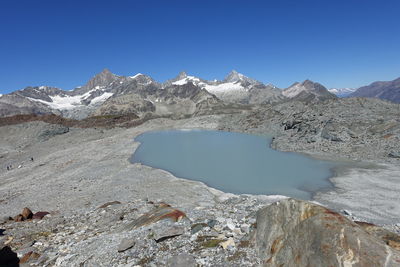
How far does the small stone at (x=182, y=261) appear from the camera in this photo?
30.6ft

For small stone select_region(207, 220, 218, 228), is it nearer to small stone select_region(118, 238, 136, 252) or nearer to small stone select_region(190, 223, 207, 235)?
small stone select_region(190, 223, 207, 235)

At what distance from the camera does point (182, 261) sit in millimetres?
9500

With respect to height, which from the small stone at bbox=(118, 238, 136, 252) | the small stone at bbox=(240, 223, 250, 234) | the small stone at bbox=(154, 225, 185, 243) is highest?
the small stone at bbox=(240, 223, 250, 234)

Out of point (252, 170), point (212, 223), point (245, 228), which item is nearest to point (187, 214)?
point (212, 223)

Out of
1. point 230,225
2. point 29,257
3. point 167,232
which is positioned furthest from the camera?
point 29,257

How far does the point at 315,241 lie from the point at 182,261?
475 centimetres

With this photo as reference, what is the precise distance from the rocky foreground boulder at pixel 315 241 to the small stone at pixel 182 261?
2.44 metres

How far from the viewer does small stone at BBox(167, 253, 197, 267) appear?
9.32 m

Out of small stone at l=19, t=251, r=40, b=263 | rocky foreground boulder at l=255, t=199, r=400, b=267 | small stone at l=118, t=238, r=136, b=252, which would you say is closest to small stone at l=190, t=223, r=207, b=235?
small stone at l=118, t=238, r=136, b=252

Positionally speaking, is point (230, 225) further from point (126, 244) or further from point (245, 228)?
point (126, 244)

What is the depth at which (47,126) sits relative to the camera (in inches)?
2992

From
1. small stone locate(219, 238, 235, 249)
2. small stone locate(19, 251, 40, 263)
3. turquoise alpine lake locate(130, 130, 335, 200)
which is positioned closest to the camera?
small stone locate(219, 238, 235, 249)

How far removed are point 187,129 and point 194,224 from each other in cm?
9488

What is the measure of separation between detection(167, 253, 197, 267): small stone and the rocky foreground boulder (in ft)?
8.00
